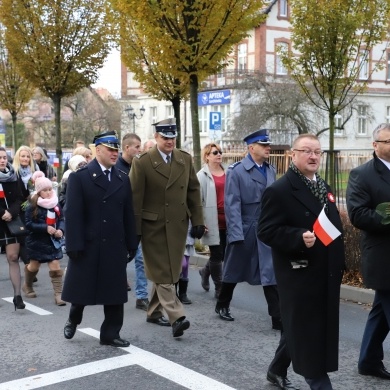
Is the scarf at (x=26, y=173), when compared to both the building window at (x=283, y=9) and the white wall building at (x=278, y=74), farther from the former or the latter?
the building window at (x=283, y=9)

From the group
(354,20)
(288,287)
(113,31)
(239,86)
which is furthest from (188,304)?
(239,86)

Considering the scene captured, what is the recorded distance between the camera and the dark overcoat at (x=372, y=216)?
508 cm

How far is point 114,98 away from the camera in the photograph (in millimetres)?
59938

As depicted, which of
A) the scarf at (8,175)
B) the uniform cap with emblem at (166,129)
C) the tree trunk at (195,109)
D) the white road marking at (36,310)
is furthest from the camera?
the tree trunk at (195,109)

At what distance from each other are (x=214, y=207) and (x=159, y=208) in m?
1.52

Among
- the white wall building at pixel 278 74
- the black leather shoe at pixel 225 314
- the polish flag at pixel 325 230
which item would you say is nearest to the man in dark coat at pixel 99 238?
the black leather shoe at pixel 225 314

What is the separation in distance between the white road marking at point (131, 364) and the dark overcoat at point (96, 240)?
0.58 meters

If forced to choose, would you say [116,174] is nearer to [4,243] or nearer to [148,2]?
[4,243]

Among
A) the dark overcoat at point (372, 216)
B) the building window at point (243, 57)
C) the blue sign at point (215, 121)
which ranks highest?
the building window at point (243, 57)

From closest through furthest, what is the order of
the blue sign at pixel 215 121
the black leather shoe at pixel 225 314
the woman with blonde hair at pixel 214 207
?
the black leather shoe at pixel 225 314 → the woman with blonde hair at pixel 214 207 → the blue sign at pixel 215 121

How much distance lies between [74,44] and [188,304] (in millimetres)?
11478

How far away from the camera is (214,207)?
8.27 metres

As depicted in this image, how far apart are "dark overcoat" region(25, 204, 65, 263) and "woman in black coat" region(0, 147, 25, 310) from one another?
0.90 ft

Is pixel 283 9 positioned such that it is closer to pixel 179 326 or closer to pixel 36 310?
pixel 36 310
